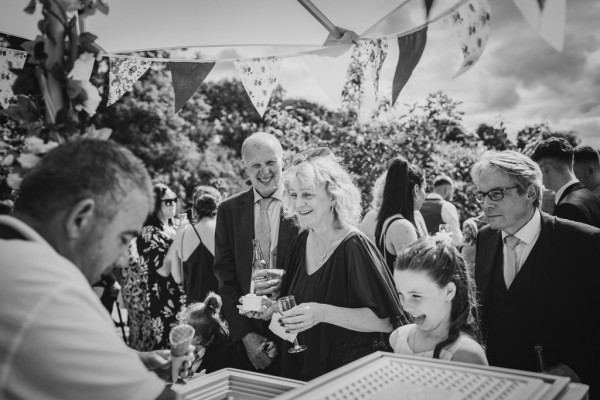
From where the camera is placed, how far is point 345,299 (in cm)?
254

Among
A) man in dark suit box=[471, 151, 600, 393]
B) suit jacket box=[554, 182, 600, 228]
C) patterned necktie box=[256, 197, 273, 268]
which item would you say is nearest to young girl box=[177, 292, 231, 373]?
patterned necktie box=[256, 197, 273, 268]

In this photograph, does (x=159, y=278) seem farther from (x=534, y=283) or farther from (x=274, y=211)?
(x=534, y=283)

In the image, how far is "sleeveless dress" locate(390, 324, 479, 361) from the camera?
6.79 feet

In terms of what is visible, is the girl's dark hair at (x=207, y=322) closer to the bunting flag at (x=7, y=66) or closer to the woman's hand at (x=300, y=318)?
the woman's hand at (x=300, y=318)

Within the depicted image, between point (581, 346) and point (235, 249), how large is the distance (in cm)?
213

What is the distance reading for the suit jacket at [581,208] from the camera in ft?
11.3

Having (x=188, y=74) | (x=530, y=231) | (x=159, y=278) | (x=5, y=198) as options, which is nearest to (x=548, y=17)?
(x=530, y=231)

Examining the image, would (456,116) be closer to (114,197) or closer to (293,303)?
(293,303)

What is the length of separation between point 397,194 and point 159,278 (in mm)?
2598

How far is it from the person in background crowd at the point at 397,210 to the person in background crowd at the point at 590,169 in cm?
211

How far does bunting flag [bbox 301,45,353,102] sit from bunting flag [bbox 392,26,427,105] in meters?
0.41

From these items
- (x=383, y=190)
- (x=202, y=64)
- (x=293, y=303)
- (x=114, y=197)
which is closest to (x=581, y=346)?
(x=293, y=303)

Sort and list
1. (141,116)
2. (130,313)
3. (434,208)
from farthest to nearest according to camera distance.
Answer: (141,116)
(434,208)
(130,313)

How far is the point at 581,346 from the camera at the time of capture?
2.29m
